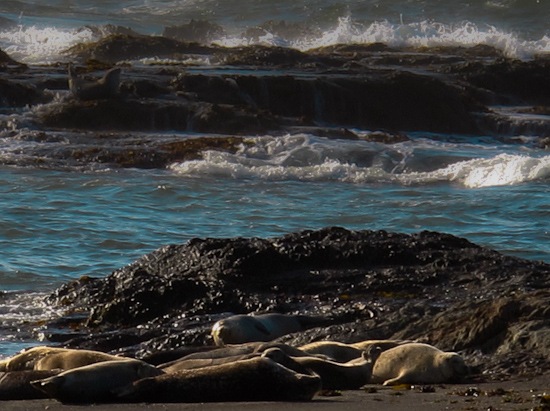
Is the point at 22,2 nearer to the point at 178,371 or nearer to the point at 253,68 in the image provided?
the point at 253,68

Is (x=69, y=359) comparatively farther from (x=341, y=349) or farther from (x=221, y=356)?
(x=341, y=349)

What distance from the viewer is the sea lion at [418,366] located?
6.09 m

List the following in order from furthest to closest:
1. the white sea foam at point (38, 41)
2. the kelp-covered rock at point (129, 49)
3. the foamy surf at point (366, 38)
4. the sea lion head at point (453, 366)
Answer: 1. the foamy surf at point (366, 38)
2. the white sea foam at point (38, 41)
3. the kelp-covered rock at point (129, 49)
4. the sea lion head at point (453, 366)

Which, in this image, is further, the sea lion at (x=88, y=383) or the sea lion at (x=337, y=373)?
the sea lion at (x=337, y=373)

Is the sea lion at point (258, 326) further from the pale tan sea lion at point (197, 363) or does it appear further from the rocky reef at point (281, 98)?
the rocky reef at point (281, 98)

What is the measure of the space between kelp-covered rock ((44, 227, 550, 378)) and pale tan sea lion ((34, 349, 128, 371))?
1526mm

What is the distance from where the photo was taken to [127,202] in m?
15.5

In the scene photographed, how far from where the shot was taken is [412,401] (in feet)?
17.5

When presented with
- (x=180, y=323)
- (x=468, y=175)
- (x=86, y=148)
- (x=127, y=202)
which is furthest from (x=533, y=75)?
(x=180, y=323)

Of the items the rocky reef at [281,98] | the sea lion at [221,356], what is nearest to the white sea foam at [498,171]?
the rocky reef at [281,98]

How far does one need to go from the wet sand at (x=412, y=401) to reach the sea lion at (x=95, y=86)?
16.7 m

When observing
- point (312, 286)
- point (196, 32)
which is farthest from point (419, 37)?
point (312, 286)

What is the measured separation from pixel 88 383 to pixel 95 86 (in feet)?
56.6

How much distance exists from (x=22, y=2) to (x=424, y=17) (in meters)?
14.3
